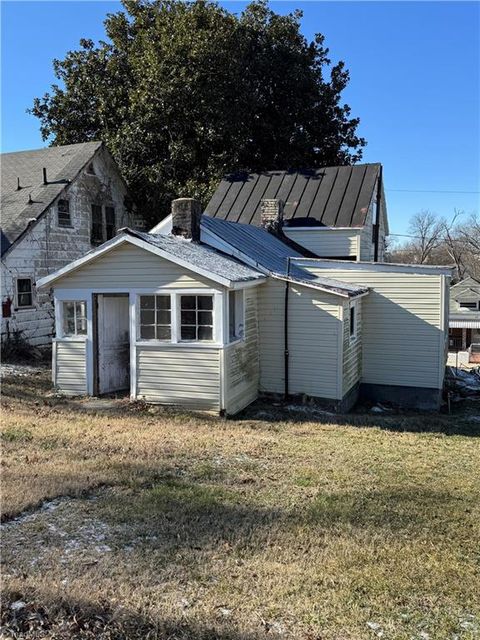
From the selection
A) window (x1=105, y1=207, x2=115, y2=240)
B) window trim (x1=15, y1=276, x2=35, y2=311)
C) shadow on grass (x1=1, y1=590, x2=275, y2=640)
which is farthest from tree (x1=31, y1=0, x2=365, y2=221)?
shadow on grass (x1=1, y1=590, x2=275, y2=640)

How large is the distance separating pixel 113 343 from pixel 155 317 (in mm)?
1736

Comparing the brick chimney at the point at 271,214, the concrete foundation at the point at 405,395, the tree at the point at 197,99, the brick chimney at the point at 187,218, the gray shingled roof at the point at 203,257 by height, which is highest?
the tree at the point at 197,99

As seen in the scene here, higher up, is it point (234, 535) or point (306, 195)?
point (306, 195)

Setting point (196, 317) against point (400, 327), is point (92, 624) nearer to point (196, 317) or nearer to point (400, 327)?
point (196, 317)

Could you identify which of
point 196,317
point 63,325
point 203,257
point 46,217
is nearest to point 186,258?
point 203,257

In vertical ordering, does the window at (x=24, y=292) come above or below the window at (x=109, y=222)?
below

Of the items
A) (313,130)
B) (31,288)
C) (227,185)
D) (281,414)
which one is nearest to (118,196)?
(227,185)

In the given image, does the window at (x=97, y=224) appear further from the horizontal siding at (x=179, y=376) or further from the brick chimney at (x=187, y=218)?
the horizontal siding at (x=179, y=376)

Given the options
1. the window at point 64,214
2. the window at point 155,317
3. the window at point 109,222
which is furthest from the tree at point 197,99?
the window at point 155,317

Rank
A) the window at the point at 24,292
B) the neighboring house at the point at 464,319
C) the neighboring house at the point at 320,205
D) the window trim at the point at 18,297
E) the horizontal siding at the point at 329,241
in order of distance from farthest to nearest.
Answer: the neighboring house at the point at 464,319 < the neighboring house at the point at 320,205 < the horizontal siding at the point at 329,241 < the window at the point at 24,292 < the window trim at the point at 18,297

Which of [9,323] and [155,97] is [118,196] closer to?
[155,97]

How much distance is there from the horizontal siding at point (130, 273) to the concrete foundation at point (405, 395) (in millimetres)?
5843

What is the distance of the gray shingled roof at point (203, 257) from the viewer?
34.2 feet

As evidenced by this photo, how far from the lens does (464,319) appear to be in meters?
35.1
